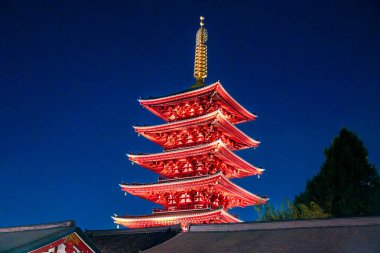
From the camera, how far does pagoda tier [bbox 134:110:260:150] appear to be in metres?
36.6

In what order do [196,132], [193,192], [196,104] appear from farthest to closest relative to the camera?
[196,104], [196,132], [193,192]

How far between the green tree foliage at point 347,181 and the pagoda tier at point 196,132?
790 cm

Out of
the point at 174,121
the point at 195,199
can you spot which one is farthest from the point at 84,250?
the point at 174,121

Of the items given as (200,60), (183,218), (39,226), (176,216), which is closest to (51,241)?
(39,226)

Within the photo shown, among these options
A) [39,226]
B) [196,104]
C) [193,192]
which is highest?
[196,104]

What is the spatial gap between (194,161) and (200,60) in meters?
12.6

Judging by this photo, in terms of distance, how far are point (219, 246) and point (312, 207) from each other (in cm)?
2550

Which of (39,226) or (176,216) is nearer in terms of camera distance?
(39,226)

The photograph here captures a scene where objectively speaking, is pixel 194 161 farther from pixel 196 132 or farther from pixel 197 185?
pixel 197 185

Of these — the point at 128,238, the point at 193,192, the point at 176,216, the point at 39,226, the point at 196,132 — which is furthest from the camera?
the point at 196,132

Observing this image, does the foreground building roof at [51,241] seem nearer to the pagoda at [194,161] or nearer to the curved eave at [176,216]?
the curved eave at [176,216]

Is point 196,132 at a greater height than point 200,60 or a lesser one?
lesser

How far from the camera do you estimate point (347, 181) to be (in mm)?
37312

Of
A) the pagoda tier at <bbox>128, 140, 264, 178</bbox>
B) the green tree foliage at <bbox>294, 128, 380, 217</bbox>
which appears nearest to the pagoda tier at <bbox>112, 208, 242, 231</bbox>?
the pagoda tier at <bbox>128, 140, 264, 178</bbox>
